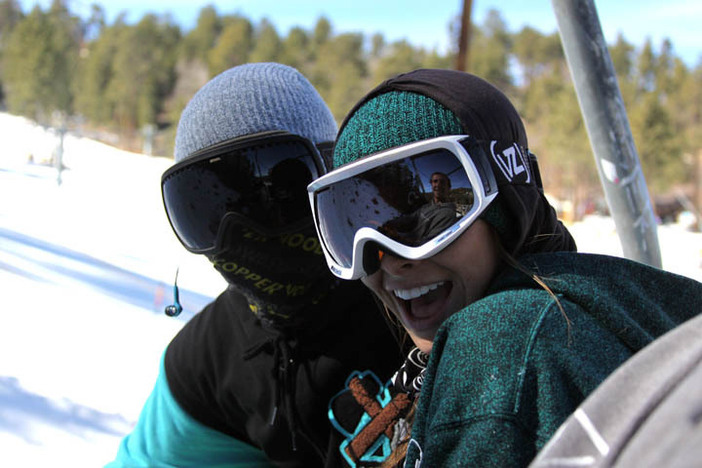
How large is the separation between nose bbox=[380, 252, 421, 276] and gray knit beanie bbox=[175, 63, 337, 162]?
583 mm

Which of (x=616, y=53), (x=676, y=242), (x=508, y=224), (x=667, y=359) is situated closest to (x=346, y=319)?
(x=508, y=224)

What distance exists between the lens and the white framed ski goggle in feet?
3.73

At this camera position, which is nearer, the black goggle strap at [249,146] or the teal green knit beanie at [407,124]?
the teal green knit beanie at [407,124]

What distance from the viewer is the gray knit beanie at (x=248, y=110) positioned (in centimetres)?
166

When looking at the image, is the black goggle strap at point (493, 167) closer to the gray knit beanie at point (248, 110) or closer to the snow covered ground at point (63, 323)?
the gray knit beanie at point (248, 110)

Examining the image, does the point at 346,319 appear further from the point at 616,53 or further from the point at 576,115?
the point at 616,53

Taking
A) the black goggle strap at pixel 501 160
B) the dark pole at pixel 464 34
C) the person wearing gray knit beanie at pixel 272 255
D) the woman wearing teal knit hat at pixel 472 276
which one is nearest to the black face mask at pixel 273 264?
the person wearing gray knit beanie at pixel 272 255

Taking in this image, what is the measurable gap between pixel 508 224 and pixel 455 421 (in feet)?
1.38

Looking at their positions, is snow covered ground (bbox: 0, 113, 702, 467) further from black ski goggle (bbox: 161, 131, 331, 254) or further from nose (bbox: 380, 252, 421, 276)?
nose (bbox: 380, 252, 421, 276)

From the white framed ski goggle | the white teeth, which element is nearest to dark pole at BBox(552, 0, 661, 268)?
the white framed ski goggle

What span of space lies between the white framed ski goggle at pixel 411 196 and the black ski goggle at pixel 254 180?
358 millimetres

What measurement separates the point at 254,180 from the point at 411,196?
23.4 inches

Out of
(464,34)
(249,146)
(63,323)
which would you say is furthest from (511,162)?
(464,34)

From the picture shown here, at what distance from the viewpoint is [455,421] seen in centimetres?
90
